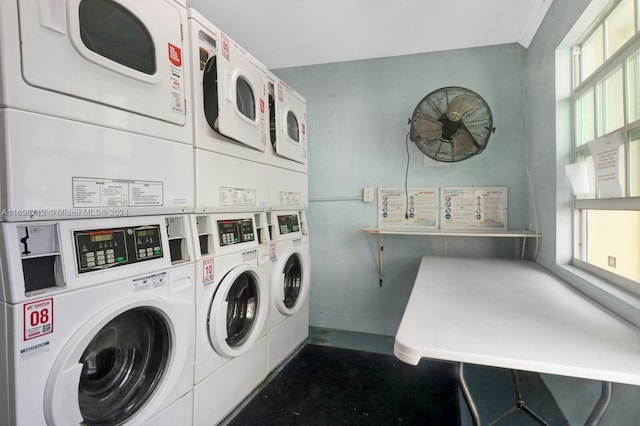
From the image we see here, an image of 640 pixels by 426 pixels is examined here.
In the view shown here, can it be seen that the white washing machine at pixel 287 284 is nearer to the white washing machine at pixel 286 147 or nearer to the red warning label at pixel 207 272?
the white washing machine at pixel 286 147

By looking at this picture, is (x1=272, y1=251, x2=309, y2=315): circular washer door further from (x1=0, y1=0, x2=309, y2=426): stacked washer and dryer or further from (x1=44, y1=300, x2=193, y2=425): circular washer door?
(x1=44, y1=300, x2=193, y2=425): circular washer door


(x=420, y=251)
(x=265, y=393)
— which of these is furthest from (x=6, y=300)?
(x=420, y=251)

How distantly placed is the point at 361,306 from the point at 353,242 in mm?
611

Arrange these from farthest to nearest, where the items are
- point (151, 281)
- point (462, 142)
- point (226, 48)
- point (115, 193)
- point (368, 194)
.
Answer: point (368, 194) → point (462, 142) → point (226, 48) → point (151, 281) → point (115, 193)

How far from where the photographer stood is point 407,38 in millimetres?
2441

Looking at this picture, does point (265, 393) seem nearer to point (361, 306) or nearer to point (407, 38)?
point (361, 306)

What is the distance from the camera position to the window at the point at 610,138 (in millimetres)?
1270

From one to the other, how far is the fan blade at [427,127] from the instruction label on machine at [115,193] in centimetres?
185

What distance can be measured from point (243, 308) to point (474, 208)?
1.99m

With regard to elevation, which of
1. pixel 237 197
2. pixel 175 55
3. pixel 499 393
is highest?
pixel 175 55

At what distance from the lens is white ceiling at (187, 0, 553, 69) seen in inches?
80.1

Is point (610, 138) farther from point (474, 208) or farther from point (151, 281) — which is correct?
point (151, 281)

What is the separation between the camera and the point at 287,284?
8.31 feet

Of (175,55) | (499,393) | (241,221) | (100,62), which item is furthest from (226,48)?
(499,393)
